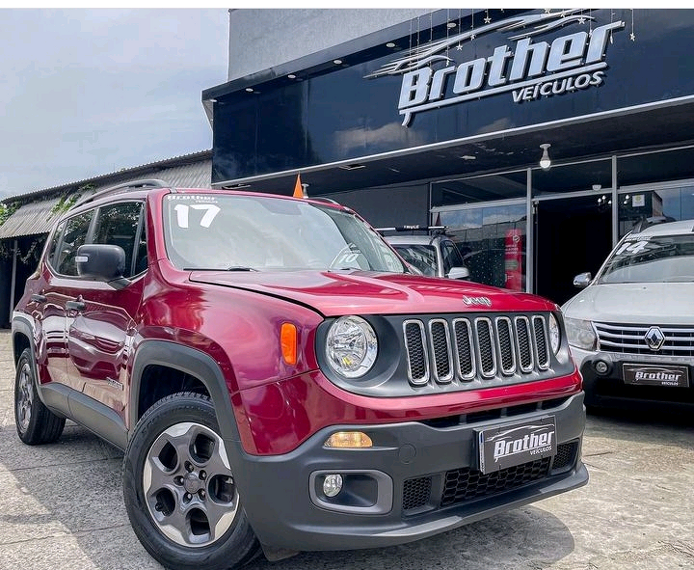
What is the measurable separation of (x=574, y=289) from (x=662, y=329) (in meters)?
6.64

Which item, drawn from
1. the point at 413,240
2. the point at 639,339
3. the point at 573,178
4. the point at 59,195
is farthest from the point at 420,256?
the point at 59,195

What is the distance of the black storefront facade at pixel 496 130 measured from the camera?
25.7 feet

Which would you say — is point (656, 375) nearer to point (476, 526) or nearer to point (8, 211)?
point (476, 526)

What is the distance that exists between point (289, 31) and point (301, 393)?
1409cm

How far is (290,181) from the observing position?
12.2 m

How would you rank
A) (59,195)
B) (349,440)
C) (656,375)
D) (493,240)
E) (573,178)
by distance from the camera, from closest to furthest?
1. (349,440)
2. (656,375)
3. (573,178)
4. (493,240)
5. (59,195)

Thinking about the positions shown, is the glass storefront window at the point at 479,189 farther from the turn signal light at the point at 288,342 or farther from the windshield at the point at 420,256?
the turn signal light at the point at 288,342

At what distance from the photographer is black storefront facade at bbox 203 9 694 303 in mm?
7844

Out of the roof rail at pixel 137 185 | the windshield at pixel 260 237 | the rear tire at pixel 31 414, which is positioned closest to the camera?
the windshield at pixel 260 237

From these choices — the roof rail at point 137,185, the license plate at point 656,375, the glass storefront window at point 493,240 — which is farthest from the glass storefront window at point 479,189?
the roof rail at point 137,185

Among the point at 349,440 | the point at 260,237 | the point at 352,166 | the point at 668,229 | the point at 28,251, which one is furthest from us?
the point at 28,251

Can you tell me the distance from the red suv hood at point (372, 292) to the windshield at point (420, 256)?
4.85 metres

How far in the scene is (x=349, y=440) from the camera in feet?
7.26

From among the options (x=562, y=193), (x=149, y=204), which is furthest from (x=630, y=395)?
(x=562, y=193)
